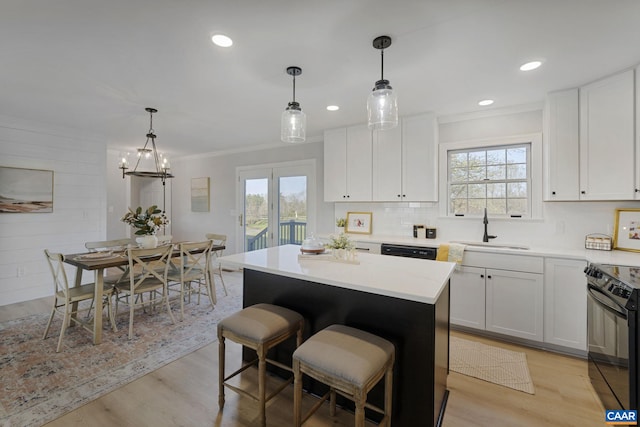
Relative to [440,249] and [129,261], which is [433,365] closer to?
[440,249]

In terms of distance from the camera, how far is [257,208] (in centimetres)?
548

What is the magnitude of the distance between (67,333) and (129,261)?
106 cm

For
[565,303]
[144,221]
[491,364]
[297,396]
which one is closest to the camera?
[297,396]

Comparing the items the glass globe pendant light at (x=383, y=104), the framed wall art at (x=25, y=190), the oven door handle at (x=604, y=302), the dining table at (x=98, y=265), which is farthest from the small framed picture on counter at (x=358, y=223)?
the framed wall art at (x=25, y=190)

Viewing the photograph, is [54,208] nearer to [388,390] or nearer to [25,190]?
[25,190]

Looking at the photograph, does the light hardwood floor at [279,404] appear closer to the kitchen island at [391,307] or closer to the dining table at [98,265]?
the kitchen island at [391,307]

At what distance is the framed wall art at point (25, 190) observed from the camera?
3.77 meters

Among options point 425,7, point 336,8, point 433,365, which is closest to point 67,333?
point 433,365

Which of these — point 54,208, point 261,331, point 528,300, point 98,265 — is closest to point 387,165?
point 528,300

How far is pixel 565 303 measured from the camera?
254 cm

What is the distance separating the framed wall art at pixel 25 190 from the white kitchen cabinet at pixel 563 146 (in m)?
6.45

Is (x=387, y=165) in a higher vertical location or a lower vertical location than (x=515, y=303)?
higher

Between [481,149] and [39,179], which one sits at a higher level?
[481,149]

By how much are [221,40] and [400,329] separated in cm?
226
